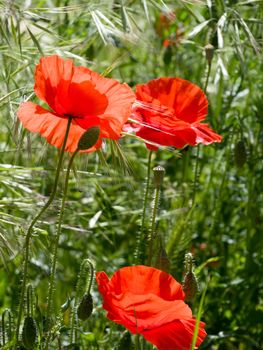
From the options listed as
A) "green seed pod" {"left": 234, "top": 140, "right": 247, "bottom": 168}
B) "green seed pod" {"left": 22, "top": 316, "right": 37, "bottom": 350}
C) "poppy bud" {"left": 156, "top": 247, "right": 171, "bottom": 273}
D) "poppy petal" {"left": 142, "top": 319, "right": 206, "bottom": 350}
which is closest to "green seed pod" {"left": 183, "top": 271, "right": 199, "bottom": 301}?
"poppy bud" {"left": 156, "top": 247, "right": 171, "bottom": 273}

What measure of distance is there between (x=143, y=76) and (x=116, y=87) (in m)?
1.51

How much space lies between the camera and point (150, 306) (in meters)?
1.26

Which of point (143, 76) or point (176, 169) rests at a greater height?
point (143, 76)

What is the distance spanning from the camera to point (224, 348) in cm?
217

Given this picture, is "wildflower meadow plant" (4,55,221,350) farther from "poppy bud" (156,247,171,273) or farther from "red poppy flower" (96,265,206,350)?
"poppy bud" (156,247,171,273)

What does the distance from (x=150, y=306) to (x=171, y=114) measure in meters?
0.36

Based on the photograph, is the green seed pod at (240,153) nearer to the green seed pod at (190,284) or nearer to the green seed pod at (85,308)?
the green seed pod at (190,284)

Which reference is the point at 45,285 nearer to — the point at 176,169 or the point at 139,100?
the point at 176,169

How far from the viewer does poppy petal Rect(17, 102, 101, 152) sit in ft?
4.37

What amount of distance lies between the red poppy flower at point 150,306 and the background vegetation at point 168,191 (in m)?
0.27

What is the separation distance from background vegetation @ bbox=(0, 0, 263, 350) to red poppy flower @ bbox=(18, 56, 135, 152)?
0.64 ft

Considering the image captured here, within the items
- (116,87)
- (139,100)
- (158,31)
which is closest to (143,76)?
(158,31)

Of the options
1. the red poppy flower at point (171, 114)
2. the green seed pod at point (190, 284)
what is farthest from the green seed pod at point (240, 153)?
the green seed pod at point (190, 284)

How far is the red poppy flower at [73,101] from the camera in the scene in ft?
4.25
